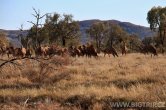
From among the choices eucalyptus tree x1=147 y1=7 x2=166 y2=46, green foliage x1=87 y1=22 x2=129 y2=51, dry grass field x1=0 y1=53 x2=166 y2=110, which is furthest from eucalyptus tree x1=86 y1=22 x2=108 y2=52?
dry grass field x1=0 y1=53 x2=166 y2=110

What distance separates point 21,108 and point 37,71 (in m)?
7.43

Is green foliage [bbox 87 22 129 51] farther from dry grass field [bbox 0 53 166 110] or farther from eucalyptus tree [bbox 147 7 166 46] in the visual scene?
dry grass field [bbox 0 53 166 110]

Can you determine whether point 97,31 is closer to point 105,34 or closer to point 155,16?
point 105,34

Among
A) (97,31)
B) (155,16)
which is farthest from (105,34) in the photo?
(155,16)

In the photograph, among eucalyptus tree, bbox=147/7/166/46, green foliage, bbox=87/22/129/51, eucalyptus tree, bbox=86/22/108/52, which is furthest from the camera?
eucalyptus tree, bbox=86/22/108/52

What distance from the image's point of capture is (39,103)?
14.0 metres

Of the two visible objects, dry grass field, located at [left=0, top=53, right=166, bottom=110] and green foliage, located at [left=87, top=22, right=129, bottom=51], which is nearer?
dry grass field, located at [left=0, top=53, right=166, bottom=110]

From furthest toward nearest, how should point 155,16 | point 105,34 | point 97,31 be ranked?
point 105,34
point 97,31
point 155,16

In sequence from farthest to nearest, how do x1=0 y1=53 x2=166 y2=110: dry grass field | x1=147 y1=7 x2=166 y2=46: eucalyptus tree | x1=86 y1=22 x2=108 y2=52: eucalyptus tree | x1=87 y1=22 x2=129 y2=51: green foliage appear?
x1=86 y1=22 x2=108 y2=52: eucalyptus tree → x1=87 y1=22 x2=129 y2=51: green foliage → x1=147 y1=7 x2=166 y2=46: eucalyptus tree → x1=0 y1=53 x2=166 y2=110: dry grass field

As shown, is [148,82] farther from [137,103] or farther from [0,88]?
[0,88]

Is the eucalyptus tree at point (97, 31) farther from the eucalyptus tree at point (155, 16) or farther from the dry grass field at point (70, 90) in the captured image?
the dry grass field at point (70, 90)

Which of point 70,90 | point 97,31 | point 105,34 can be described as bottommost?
point 70,90

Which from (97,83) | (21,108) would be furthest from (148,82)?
(21,108)

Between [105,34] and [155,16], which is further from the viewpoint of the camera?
[105,34]
